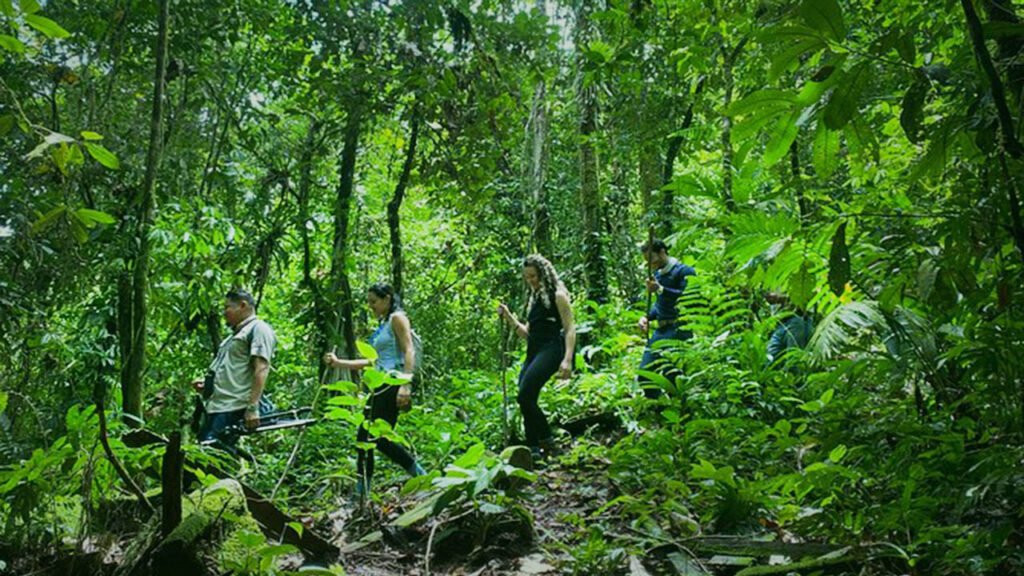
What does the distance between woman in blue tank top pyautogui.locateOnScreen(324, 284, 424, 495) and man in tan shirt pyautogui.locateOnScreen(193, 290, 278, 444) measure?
647mm

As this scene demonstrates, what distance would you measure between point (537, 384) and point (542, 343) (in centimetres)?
42

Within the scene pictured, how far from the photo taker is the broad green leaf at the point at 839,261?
2.32m

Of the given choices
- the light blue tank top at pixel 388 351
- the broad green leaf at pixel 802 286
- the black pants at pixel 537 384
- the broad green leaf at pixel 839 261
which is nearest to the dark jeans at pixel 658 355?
the black pants at pixel 537 384

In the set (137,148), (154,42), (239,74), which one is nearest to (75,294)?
(137,148)

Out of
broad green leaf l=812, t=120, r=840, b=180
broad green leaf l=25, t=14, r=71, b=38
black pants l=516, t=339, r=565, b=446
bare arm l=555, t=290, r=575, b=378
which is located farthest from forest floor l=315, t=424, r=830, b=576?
broad green leaf l=25, t=14, r=71, b=38

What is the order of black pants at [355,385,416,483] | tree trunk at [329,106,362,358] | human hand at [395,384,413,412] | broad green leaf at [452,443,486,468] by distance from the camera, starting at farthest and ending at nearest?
tree trunk at [329,106,362,358] → human hand at [395,384,413,412] → black pants at [355,385,416,483] → broad green leaf at [452,443,486,468]

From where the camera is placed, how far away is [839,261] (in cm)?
237

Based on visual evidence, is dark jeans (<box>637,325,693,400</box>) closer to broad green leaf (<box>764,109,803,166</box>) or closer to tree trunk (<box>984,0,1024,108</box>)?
tree trunk (<box>984,0,1024,108</box>)

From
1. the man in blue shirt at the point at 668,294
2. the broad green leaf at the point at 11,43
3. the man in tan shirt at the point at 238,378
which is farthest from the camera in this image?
the man in blue shirt at the point at 668,294

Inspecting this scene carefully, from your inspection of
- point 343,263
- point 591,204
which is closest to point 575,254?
point 591,204

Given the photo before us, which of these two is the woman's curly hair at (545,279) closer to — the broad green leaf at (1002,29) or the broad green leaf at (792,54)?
the broad green leaf at (792,54)

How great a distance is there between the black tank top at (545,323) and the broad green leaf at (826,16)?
195 inches

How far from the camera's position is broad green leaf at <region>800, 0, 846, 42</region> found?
195cm

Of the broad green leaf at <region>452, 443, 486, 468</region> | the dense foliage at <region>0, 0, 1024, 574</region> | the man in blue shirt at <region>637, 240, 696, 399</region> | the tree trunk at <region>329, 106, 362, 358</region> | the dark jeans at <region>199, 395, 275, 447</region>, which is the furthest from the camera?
the tree trunk at <region>329, 106, 362, 358</region>
